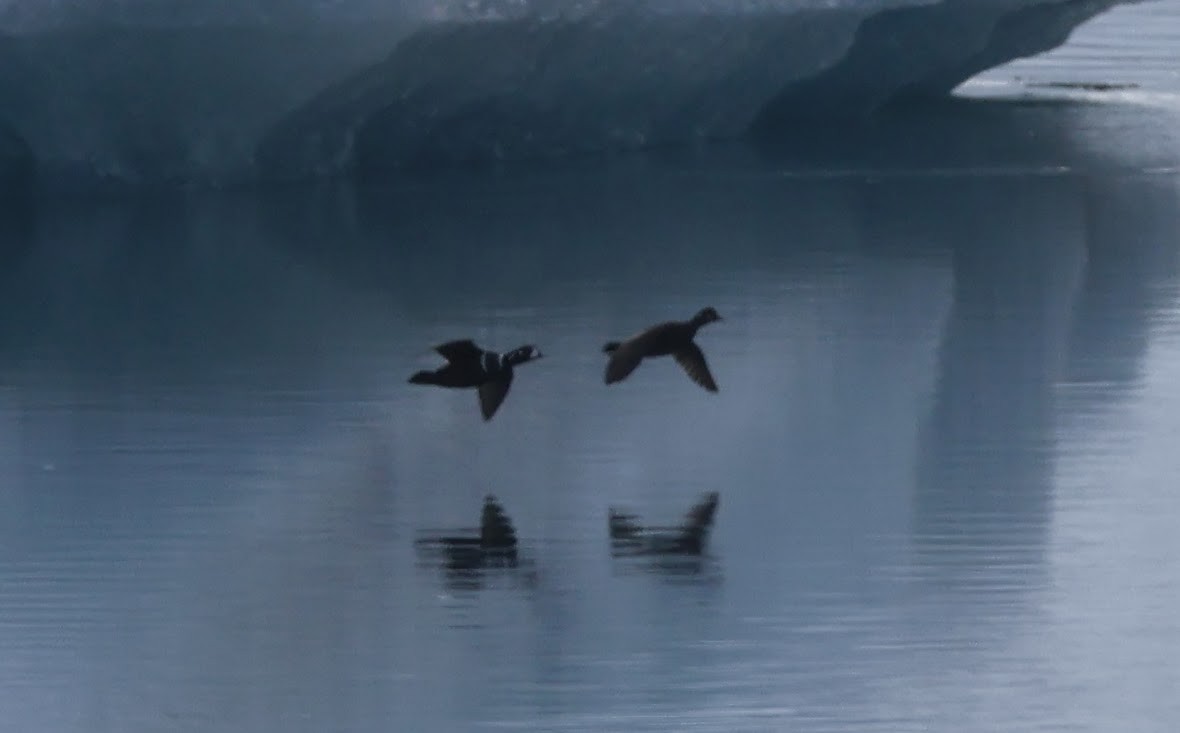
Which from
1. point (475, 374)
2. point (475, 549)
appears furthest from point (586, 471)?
point (475, 549)

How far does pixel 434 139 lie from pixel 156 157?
2.23m

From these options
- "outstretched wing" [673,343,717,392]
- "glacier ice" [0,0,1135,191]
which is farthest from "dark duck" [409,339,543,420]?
"glacier ice" [0,0,1135,191]

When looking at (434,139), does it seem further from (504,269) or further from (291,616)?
(291,616)

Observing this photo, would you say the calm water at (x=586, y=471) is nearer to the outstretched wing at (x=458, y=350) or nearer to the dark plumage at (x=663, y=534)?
the dark plumage at (x=663, y=534)

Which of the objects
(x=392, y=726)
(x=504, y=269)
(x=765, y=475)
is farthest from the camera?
(x=504, y=269)

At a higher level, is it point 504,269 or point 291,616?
point 504,269

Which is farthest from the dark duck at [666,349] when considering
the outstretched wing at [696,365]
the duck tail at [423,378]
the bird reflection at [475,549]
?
the bird reflection at [475,549]

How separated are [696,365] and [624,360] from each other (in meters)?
0.27

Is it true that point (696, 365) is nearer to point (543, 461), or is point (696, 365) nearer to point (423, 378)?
point (543, 461)

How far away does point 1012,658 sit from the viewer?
6.37m

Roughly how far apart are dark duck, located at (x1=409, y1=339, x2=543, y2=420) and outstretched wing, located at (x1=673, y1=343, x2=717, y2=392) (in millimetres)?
486

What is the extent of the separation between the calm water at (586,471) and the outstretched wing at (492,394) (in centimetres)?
18

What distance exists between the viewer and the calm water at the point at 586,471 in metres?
6.21

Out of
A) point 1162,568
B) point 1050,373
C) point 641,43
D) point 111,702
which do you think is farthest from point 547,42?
point 111,702
